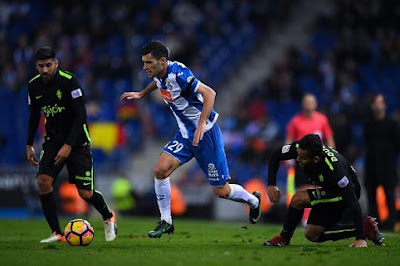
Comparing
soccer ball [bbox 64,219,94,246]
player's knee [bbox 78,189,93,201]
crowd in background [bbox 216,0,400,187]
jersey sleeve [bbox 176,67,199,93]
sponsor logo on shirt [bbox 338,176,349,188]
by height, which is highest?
crowd in background [bbox 216,0,400,187]

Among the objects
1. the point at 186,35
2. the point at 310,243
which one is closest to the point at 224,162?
the point at 310,243

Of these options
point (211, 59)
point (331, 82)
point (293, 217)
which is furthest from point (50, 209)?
point (211, 59)

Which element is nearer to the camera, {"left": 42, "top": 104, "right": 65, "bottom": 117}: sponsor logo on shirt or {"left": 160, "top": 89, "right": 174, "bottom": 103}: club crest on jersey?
{"left": 160, "top": 89, "right": 174, "bottom": 103}: club crest on jersey

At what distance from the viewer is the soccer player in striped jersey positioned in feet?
33.3

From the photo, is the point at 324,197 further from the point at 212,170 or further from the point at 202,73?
the point at 202,73

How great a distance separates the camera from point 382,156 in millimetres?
14578

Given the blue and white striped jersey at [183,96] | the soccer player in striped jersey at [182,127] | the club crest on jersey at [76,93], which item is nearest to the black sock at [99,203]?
the soccer player in striped jersey at [182,127]

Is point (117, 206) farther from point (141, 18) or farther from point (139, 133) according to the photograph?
point (141, 18)

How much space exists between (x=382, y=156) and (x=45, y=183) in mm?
6548

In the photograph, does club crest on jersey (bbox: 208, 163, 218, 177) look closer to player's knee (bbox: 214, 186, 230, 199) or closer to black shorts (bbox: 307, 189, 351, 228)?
player's knee (bbox: 214, 186, 230, 199)

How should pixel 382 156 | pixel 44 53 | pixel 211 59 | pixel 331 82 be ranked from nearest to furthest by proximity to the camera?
1. pixel 44 53
2. pixel 382 156
3. pixel 331 82
4. pixel 211 59

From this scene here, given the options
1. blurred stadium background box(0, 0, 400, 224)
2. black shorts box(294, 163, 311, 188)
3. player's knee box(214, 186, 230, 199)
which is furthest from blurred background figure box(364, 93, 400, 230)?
player's knee box(214, 186, 230, 199)

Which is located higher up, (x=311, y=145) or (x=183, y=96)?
(x=183, y=96)

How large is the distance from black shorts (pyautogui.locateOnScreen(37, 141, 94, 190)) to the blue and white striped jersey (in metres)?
1.29
